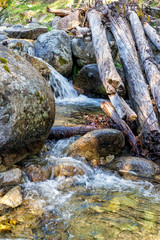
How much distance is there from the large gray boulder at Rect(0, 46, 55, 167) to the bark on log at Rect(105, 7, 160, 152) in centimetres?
198

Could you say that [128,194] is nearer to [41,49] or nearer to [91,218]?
[91,218]

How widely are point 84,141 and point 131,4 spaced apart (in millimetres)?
7768

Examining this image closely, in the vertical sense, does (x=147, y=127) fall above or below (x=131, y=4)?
below

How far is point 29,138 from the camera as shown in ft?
11.7

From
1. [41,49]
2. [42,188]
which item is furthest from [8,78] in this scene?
[41,49]

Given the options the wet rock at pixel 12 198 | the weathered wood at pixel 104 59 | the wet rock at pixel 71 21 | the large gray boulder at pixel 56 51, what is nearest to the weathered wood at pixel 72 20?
the wet rock at pixel 71 21

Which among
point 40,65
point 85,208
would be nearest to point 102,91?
point 40,65

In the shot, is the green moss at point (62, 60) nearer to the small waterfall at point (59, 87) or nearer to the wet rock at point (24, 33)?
the small waterfall at point (59, 87)

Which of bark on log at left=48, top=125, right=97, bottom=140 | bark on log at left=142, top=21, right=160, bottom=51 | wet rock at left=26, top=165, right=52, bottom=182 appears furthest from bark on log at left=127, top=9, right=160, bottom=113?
wet rock at left=26, top=165, right=52, bottom=182

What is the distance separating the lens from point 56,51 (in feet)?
31.9

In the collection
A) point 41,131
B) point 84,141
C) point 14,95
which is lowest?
point 84,141

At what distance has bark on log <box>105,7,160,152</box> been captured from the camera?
4.44 meters

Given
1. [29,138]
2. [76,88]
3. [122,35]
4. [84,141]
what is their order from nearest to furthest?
[29,138] < [84,141] < [122,35] < [76,88]

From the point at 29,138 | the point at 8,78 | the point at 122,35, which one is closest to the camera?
the point at 8,78
